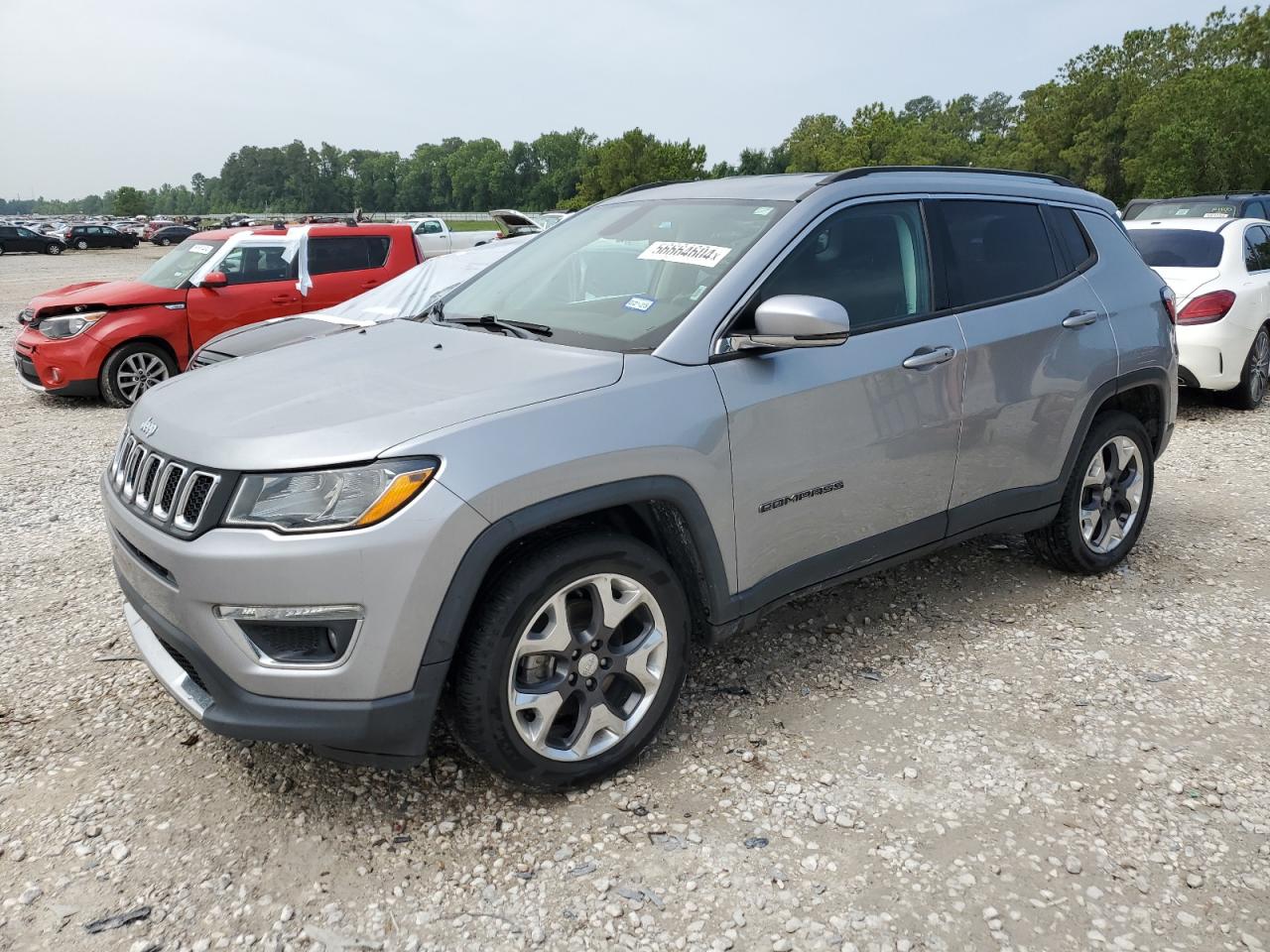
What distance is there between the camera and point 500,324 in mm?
3357

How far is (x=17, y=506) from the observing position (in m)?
5.93

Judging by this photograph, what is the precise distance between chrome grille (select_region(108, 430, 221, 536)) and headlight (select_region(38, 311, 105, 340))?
24.2 ft

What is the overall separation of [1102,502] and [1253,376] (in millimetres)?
4885

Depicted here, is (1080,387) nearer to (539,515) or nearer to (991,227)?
(991,227)

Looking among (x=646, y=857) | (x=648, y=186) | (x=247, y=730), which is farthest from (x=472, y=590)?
(x=648, y=186)

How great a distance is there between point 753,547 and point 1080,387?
1885 millimetres

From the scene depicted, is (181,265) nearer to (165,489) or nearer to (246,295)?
(246,295)

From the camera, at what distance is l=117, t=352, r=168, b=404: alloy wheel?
9.29 metres

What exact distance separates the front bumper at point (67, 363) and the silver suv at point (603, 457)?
674 centimetres

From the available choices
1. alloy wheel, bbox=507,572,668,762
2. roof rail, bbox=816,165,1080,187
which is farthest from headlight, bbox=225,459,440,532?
roof rail, bbox=816,165,1080,187

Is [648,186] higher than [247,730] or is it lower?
higher

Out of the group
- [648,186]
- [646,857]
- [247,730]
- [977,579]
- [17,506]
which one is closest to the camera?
[247,730]

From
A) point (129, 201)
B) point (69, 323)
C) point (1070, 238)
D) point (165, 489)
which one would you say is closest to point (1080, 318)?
point (1070, 238)

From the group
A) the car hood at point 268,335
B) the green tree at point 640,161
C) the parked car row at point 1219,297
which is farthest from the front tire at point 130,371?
the green tree at point 640,161
